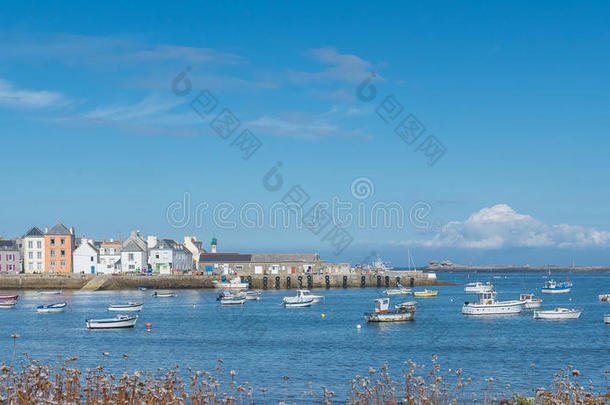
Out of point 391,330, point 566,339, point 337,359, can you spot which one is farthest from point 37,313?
point 566,339

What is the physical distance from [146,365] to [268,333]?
19.7m

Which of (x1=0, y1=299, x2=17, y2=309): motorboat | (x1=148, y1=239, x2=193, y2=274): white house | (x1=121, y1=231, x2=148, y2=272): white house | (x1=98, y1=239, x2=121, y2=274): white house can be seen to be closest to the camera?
(x1=0, y1=299, x2=17, y2=309): motorboat

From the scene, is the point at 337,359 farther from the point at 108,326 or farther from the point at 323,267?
the point at 323,267

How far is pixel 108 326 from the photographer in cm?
6556

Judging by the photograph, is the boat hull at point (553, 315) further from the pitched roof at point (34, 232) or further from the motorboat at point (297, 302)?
the pitched roof at point (34, 232)

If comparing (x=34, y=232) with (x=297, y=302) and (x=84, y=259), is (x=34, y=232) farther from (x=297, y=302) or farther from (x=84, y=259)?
(x=297, y=302)

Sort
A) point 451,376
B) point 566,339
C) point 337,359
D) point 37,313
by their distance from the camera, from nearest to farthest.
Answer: point 451,376 → point 337,359 → point 566,339 → point 37,313

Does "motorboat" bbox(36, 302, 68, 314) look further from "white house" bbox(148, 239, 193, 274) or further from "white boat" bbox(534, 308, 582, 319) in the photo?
"white house" bbox(148, 239, 193, 274)

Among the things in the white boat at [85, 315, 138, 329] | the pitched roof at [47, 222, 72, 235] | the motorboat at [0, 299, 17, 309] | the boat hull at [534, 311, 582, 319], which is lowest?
the boat hull at [534, 311, 582, 319]

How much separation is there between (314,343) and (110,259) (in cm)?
9401

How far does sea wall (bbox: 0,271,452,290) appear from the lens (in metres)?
128

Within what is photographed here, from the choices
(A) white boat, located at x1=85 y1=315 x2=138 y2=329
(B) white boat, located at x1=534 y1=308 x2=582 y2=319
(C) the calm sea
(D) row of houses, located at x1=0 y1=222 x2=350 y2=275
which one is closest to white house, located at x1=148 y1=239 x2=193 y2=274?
(D) row of houses, located at x1=0 y1=222 x2=350 y2=275

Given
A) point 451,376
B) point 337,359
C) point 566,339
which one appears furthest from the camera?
point 566,339

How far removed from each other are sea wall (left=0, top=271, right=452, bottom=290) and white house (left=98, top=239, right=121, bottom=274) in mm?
6635
